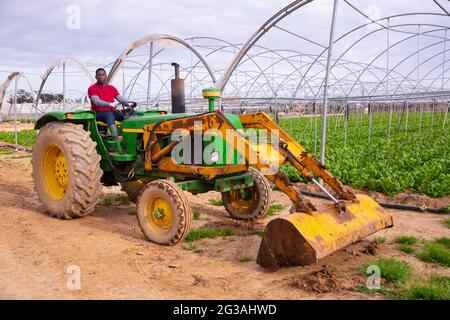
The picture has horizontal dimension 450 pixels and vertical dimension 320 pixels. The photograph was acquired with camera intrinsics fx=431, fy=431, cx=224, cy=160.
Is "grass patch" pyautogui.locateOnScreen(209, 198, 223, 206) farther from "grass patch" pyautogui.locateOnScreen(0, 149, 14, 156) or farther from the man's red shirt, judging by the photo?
"grass patch" pyautogui.locateOnScreen(0, 149, 14, 156)

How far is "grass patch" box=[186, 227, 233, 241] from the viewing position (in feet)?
16.5

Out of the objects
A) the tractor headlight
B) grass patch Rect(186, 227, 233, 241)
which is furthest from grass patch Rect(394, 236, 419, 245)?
the tractor headlight

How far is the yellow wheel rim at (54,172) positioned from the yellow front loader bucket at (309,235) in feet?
10.8

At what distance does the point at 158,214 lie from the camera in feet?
15.5

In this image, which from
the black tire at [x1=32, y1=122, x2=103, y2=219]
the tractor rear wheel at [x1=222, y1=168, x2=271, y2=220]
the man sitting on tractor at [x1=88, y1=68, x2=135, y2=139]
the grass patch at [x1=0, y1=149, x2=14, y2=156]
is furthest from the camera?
the grass patch at [x1=0, y1=149, x2=14, y2=156]

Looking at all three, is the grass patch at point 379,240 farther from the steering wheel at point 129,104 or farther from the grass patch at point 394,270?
the steering wheel at point 129,104

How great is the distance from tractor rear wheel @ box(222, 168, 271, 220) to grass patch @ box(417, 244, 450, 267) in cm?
199

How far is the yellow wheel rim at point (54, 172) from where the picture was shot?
5988mm

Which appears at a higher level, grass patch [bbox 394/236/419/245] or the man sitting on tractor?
the man sitting on tractor

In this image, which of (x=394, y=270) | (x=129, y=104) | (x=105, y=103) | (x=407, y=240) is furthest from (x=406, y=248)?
(x=105, y=103)

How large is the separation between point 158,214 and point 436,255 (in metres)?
2.86

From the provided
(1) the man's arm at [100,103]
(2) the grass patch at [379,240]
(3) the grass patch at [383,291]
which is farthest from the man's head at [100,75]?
(3) the grass patch at [383,291]
